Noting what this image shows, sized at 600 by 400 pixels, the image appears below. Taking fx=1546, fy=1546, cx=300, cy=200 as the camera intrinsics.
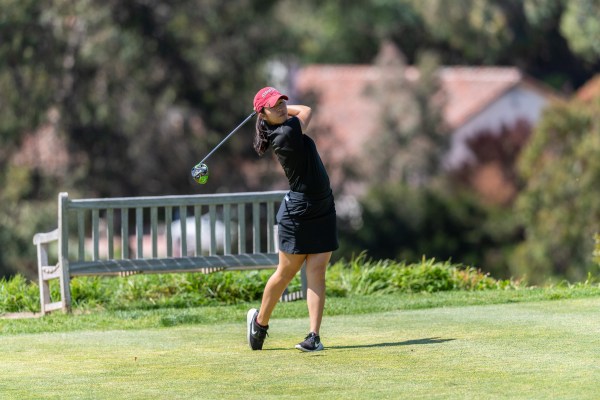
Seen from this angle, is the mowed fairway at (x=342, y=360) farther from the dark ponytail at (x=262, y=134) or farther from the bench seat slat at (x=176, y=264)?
the bench seat slat at (x=176, y=264)

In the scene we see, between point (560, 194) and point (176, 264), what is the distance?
2587 centimetres

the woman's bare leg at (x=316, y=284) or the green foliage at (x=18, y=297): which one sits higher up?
the woman's bare leg at (x=316, y=284)

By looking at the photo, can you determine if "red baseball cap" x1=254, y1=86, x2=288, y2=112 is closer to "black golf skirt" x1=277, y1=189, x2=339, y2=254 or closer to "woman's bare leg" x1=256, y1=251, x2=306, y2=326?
"black golf skirt" x1=277, y1=189, x2=339, y2=254

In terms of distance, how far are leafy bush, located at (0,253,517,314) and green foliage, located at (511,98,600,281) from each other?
22.3 m

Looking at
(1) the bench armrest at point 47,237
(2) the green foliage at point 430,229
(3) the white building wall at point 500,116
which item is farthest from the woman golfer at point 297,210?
(3) the white building wall at point 500,116

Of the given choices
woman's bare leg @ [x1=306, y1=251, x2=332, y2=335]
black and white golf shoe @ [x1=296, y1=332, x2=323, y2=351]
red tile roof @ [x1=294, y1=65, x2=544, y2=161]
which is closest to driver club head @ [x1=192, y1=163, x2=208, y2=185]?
woman's bare leg @ [x1=306, y1=251, x2=332, y2=335]

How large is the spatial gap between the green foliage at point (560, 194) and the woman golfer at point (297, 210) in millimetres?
26824

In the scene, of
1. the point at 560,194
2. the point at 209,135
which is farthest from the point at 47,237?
the point at 560,194

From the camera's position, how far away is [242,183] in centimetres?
3759

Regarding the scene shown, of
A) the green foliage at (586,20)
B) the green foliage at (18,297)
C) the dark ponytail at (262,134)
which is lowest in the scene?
the green foliage at (18,297)

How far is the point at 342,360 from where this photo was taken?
9.69 m

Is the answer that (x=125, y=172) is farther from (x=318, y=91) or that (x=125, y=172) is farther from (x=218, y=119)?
(x=318, y=91)

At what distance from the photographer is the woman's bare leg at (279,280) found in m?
10.3

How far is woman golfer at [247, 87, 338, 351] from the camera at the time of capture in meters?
10.0
